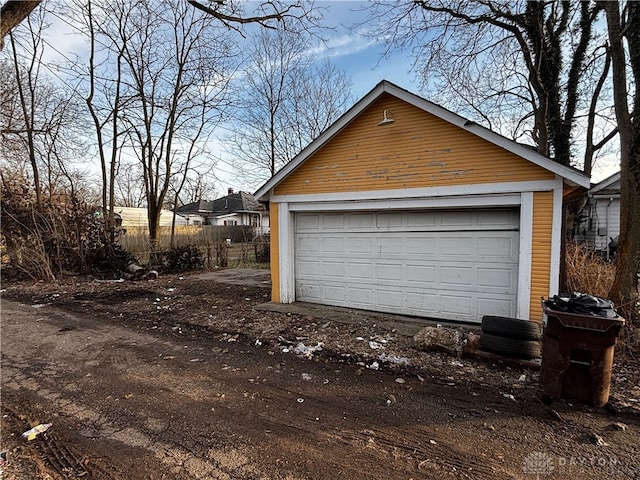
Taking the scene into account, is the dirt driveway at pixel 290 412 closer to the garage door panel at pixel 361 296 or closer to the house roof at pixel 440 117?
the garage door panel at pixel 361 296

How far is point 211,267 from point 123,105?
322 inches

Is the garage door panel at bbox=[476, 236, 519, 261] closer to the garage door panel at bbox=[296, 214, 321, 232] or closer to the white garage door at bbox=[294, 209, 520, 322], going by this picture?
the white garage door at bbox=[294, 209, 520, 322]

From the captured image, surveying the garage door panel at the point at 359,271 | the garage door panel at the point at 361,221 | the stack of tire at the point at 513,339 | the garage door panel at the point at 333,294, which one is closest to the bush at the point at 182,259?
the garage door panel at the point at 333,294

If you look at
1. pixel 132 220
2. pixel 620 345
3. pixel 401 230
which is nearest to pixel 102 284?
pixel 401 230

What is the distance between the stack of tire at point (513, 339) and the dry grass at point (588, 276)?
8.41ft

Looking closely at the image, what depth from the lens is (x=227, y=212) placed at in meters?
→ 38.3

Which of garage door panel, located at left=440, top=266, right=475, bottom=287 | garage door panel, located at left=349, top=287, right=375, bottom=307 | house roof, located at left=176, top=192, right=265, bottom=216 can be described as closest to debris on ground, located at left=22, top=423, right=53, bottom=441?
garage door panel, located at left=349, top=287, right=375, bottom=307

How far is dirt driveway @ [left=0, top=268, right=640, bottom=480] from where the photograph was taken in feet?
8.86

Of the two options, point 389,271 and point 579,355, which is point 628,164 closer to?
point 579,355

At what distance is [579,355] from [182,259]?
13.5 metres

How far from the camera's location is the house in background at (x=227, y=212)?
38.2 meters

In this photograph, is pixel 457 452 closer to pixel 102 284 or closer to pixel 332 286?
pixel 332 286

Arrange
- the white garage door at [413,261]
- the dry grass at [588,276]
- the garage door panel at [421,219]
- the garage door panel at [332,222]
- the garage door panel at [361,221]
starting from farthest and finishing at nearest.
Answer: the garage door panel at [332,222]
the garage door panel at [361,221]
the garage door panel at [421,219]
the dry grass at [588,276]
the white garage door at [413,261]

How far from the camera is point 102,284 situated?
11.3 m
